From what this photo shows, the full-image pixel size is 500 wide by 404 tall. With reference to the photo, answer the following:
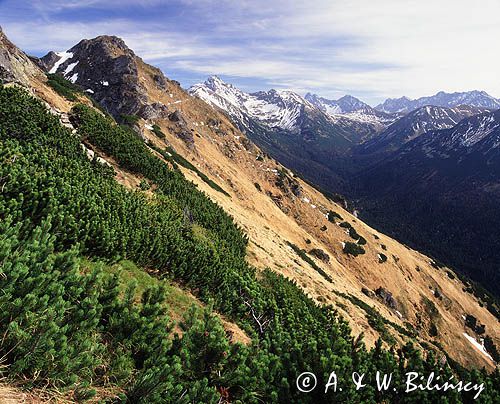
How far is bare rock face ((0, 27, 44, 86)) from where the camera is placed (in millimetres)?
28922

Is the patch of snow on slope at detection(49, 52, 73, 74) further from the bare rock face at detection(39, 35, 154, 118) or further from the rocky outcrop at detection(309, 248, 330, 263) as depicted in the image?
the rocky outcrop at detection(309, 248, 330, 263)

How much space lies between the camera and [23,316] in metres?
5.57

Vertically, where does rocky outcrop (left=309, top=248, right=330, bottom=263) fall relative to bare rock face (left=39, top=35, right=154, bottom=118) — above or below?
below

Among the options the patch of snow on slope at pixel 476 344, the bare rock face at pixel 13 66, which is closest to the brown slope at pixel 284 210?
the patch of snow on slope at pixel 476 344

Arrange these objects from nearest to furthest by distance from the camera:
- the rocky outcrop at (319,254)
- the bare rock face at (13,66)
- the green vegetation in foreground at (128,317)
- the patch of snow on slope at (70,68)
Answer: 1. the green vegetation in foreground at (128,317)
2. the bare rock face at (13,66)
3. the rocky outcrop at (319,254)
4. the patch of snow on slope at (70,68)

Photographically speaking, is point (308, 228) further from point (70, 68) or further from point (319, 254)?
point (70, 68)

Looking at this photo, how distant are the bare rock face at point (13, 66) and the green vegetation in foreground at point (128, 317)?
573 inches

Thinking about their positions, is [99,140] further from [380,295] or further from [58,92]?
[380,295]

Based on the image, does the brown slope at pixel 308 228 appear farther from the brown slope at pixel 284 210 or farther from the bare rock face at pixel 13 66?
the bare rock face at pixel 13 66

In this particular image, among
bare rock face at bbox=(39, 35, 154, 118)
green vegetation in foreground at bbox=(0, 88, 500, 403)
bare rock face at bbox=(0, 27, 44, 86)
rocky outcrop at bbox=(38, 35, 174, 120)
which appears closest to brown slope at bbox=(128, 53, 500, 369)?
rocky outcrop at bbox=(38, 35, 174, 120)

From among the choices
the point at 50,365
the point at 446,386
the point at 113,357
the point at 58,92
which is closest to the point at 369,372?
the point at 446,386

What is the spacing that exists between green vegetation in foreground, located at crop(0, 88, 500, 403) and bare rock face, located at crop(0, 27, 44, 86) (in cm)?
1456

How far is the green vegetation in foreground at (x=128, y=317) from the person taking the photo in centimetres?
574

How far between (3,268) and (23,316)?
1174mm
